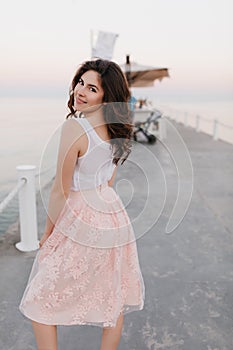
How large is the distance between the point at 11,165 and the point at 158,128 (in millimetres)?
4312

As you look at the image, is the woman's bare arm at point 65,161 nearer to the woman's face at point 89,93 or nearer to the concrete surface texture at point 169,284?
the woman's face at point 89,93

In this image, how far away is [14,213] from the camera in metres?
4.41

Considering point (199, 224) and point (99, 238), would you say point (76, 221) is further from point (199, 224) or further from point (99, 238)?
point (199, 224)

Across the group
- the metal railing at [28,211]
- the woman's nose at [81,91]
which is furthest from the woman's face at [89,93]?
the metal railing at [28,211]

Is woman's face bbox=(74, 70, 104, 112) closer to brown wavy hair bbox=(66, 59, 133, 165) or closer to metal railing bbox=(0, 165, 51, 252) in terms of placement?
brown wavy hair bbox=(66, 59, 133, 165)

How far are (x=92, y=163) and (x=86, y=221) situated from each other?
0.74 ft

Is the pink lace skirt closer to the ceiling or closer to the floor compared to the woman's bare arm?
closer to the floor

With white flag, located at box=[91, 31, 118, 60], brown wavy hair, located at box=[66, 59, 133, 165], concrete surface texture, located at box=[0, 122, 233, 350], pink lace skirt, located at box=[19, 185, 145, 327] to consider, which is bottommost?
concrete surface texture, located at box=[0, 122, 233, 350]

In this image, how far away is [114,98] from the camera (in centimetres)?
129

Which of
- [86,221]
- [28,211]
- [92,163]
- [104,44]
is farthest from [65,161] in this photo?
[104,44]

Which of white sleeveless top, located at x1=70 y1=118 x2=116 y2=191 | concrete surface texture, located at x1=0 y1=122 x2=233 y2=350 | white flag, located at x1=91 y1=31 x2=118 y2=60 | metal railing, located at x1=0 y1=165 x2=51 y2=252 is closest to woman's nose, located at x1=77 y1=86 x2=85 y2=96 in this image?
white sleeveless top, located at x1=70 y1=118 x2=116 y2=191

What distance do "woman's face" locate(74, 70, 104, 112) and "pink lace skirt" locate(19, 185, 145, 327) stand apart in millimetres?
320

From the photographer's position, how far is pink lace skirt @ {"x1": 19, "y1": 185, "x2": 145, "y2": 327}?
1.34 meters

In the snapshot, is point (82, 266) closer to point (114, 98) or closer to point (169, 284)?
point (114, 98)
